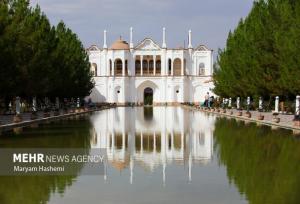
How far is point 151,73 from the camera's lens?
138 metres

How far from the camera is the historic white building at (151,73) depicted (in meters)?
132

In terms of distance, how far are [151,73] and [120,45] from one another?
30.1ft

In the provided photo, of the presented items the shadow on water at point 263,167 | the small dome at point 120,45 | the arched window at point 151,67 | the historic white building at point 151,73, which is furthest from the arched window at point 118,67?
the shadow on water at point 263,167

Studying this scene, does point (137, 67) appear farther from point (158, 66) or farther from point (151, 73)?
point (158, 66)

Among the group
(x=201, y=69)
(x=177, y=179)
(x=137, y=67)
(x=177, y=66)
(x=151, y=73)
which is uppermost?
(x=177, y=66)

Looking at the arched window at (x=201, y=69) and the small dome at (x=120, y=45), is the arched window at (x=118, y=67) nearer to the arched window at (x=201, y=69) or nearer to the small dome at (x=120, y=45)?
the small dome at (x=120, y=45)

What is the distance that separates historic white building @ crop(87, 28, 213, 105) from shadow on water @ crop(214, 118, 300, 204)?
110 meters

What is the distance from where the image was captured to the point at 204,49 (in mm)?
136125

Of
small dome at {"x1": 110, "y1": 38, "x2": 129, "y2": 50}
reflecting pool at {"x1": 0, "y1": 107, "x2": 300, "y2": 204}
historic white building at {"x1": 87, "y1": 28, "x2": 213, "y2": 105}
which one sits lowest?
reflecting pool at {"x1": 0, "y1": 107, "x2": 300, "y2": 204}

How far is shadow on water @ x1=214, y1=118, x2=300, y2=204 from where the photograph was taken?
10.9 m

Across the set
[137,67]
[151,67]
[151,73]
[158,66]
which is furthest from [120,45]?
[158,66]

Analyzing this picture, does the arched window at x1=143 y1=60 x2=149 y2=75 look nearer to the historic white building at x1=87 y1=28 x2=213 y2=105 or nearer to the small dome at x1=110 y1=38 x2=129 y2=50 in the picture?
the historic white building at x1=87 y1=28 x2=213 y2=105

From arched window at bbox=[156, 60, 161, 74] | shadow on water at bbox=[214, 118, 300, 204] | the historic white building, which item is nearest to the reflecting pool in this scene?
shadow on water at bbox=[214, 118, 300, 204]

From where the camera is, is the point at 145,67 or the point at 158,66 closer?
the point at 145,67
